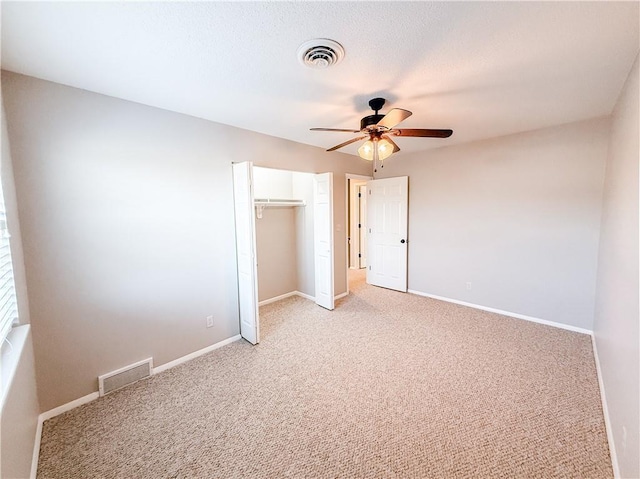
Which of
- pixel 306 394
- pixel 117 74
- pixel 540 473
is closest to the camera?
pixel 540 473

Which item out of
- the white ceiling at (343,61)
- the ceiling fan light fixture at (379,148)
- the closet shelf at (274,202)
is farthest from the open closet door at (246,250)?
the ceiling fan light fixture at (379,148)

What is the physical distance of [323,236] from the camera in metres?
3.83

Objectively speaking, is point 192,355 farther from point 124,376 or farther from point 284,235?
point 284,235

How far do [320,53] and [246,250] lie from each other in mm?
1960

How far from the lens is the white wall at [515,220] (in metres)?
2.97

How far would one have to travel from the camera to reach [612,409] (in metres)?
1.66

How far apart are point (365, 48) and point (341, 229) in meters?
3.01

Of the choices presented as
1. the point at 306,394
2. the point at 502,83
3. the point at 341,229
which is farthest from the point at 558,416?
the point at 341,229

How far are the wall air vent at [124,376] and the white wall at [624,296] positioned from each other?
10.6 ft

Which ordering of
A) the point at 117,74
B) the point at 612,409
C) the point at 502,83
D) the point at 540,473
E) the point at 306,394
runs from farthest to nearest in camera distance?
the point at 306,394 → the point at 502,83 → the point at 117,74 → the point at 612,409 → the point at 540,473

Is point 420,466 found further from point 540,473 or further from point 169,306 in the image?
point 169,306

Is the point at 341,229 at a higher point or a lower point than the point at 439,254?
higher

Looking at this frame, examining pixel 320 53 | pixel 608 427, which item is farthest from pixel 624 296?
pixel 320 53

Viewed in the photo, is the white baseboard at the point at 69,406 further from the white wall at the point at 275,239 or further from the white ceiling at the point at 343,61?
the white ceiling at the point at 343,61
